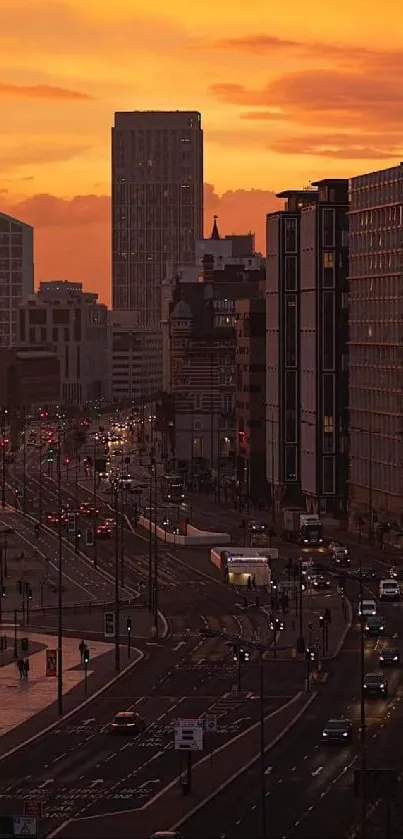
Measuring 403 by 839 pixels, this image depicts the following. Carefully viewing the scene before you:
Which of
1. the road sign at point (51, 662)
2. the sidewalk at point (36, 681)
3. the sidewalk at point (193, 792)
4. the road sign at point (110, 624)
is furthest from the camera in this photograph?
the road sign at point (110, 624)

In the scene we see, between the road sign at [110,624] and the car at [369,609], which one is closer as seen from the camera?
the road sign at [110,624]

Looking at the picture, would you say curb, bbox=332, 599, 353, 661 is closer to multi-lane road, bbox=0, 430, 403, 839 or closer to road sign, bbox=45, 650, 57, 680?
multi-lane road, bbox=0, 430, 403, 839

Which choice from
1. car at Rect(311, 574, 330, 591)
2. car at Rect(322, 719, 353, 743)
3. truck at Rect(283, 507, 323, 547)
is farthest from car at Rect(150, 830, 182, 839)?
truck at Rect(283, 507, 323, 547)

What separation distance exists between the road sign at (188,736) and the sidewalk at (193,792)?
1737mm

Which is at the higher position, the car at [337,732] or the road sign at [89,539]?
the car at [337,732]

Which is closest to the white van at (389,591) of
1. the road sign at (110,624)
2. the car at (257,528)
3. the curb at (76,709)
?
the road sign at (110,624)

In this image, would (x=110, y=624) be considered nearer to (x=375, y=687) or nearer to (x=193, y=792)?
(x=375, y=687)

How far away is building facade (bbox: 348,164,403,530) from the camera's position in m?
189

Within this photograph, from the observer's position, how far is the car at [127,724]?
335ft

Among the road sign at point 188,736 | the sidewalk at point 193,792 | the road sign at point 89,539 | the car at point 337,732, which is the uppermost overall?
the road sign at point 188,736

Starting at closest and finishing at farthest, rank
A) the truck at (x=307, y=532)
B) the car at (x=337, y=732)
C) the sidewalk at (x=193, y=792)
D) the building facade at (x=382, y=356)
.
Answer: the sidewalk at (x=193, y=792) → the car at (x=337, y=732) → the truck at (x=307, y=532) → the building facade at (x=382, y=356)

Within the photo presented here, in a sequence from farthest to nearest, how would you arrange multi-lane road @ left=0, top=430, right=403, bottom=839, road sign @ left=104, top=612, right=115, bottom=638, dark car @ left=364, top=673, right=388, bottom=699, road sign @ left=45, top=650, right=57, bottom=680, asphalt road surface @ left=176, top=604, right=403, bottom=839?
road sign @ left=104, top=612, right=115, bottom=638 → road sign @ left=45, top=650, right=57, bottom=680 → dark car @ left=364, top=673, right=388, bottom=699 → multi-lane road @ left=0, top=430, right=403, bottom=839 → asphalt road surface @ left=176, top=604, right=403, bottom=839

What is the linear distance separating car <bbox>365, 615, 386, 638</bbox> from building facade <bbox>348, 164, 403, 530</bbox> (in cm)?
5406

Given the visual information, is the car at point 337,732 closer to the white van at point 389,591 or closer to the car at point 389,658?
the car at point 389,658
